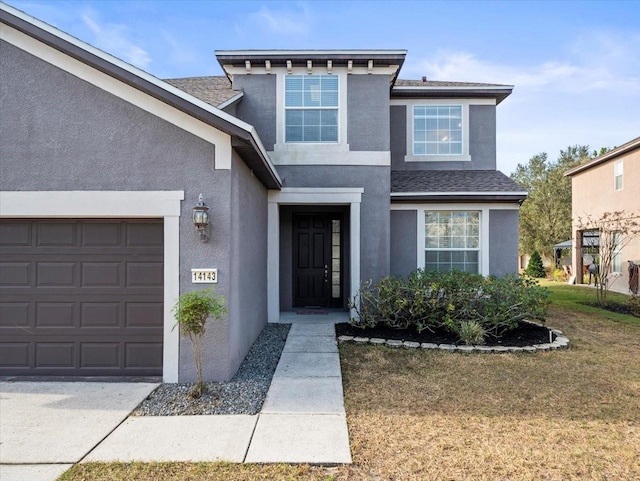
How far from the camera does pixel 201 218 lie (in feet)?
16.8

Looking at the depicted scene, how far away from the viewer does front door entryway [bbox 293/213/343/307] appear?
10.7 meters

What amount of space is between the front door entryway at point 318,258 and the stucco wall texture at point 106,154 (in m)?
5.35

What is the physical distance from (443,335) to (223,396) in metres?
4.87

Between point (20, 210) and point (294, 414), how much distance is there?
4.90 metres

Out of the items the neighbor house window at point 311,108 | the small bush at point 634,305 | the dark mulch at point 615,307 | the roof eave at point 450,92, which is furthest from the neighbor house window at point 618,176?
the neighbor house window at point 311,108

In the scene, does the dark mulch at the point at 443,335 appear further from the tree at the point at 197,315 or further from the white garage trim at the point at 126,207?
the white garage trim at the point at 126,207

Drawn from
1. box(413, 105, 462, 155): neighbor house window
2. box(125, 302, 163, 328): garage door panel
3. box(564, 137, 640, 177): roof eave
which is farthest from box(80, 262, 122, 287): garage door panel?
box(564, 137, 640, 177): roof eave

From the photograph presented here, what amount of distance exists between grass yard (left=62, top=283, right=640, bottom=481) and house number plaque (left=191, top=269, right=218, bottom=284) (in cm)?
245

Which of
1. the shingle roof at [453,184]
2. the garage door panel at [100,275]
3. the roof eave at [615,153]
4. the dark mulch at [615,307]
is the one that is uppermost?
the roof eave at [615,153]

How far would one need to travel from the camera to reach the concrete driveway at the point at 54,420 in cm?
346

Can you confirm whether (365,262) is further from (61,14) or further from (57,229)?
(61,14)

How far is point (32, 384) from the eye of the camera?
525 cm

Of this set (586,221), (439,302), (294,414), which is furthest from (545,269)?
(294,414)

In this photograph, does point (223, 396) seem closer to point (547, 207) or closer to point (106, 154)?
point (106, 154)
